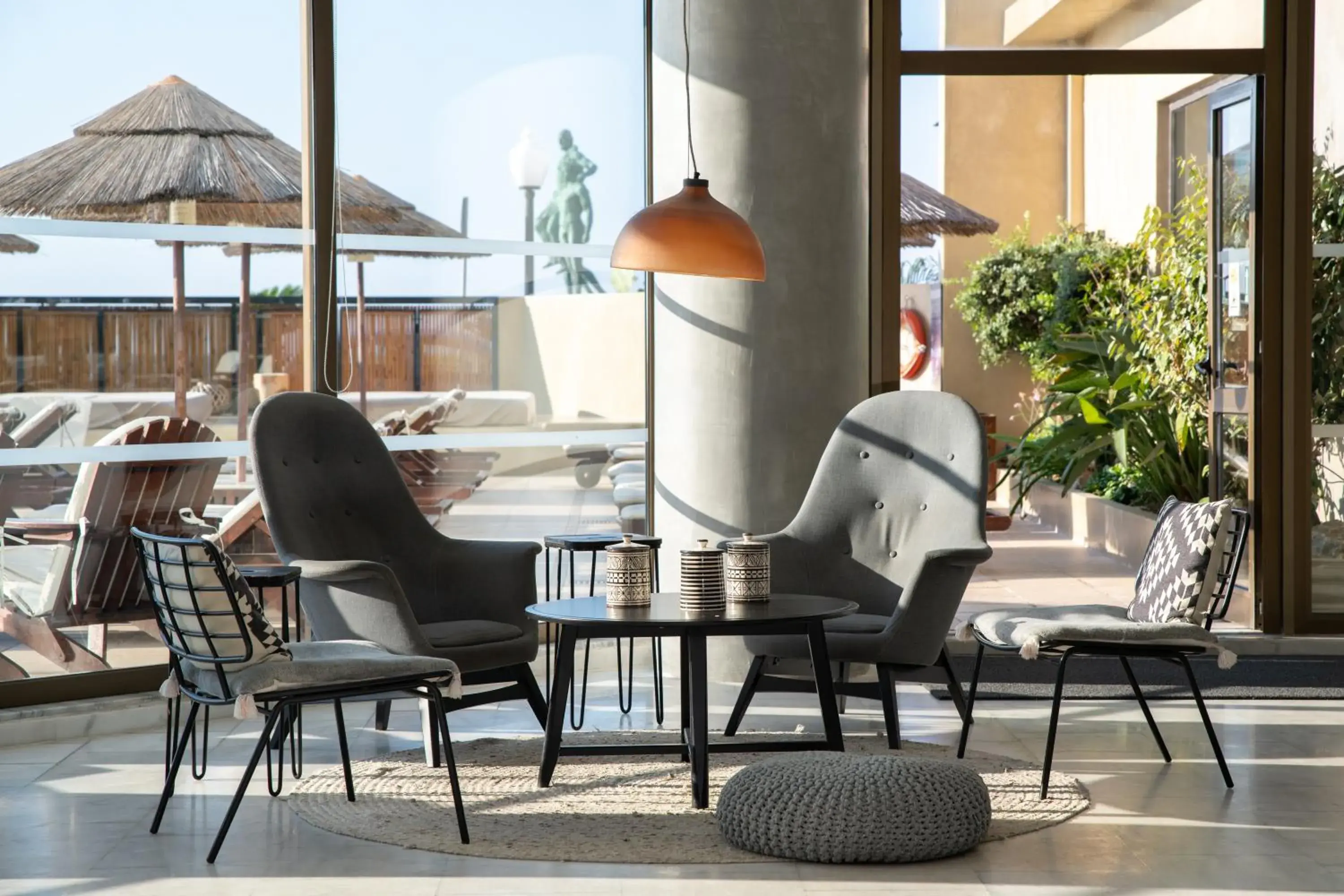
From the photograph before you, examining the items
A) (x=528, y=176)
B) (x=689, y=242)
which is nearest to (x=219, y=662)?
(x=689, y=242)

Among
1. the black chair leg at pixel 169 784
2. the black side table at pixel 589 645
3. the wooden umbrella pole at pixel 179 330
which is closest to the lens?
the black chair leg at pixel 169 784

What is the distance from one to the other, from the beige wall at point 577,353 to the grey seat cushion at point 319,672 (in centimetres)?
223

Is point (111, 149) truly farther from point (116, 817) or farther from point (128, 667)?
point (116, 817)

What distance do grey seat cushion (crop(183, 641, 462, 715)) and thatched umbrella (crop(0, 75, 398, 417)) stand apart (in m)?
1.81

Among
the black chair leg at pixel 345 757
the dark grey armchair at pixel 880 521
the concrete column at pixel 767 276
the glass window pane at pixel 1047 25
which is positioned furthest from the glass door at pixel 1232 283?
the black chair leg at pixel 345 757

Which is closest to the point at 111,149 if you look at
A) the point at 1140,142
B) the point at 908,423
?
the point at 908,423

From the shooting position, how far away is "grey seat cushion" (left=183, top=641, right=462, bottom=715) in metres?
3.59

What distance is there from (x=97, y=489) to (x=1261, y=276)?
4.45 metres

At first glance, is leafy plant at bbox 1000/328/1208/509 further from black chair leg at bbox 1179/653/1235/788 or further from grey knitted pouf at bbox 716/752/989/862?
grey knitted pouf at bbox 716/752/989/862

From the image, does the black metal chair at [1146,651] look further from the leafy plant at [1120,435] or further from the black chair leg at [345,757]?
the leafy plant at [1120,435]

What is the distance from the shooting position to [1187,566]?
4.25 m

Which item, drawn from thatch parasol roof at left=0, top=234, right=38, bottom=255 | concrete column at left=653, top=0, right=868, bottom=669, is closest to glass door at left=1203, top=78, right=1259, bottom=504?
concrete column at left=653, top=0, right=868, bottom=669

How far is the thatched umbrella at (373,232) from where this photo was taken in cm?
562

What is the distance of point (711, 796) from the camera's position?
407 cm
